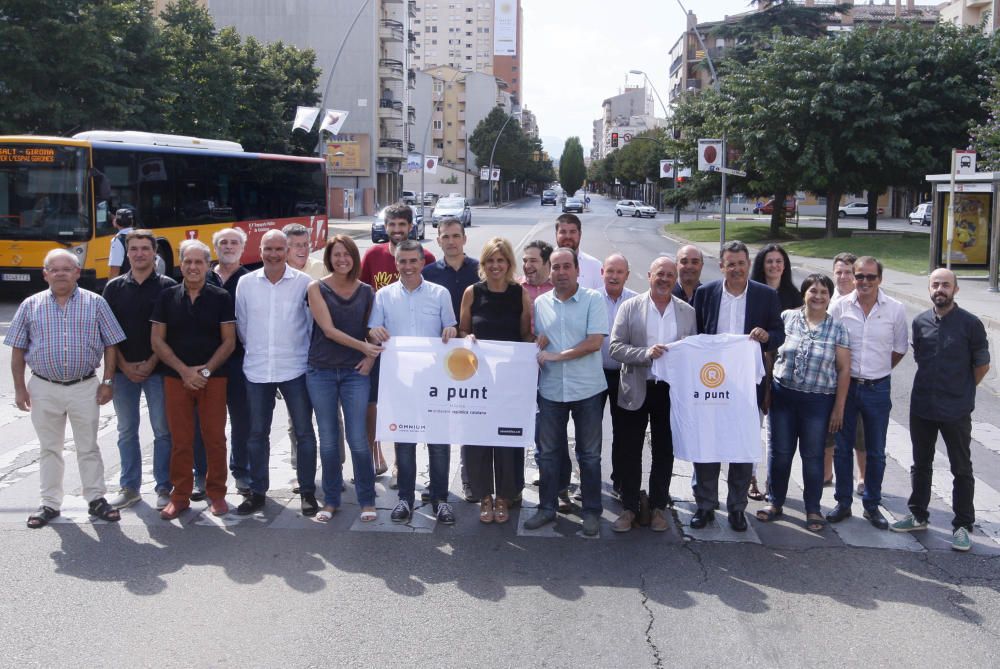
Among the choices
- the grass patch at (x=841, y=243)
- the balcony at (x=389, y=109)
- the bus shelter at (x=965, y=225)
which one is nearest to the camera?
the bus shelter at (x=965, y=225)

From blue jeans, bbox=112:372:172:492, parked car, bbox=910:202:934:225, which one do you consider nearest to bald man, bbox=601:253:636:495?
blue jeans, bbox=112:372:172:492

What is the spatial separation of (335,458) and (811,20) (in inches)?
2364

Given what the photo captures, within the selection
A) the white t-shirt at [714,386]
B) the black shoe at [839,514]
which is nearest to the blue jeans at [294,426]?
the white t-shirt at [714,386]

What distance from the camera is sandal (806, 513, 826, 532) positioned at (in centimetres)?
662

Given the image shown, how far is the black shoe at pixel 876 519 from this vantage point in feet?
21.8

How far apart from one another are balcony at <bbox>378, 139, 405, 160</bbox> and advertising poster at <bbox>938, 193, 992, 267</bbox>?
57555mm

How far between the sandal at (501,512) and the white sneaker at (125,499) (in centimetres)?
260

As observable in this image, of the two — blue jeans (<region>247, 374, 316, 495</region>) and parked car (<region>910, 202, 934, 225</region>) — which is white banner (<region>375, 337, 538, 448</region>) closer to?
blue jeans (<region>247, 374, 316, 495</region>)

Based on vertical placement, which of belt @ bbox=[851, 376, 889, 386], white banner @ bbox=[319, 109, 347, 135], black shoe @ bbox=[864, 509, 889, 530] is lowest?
black shoe @ bbox=[864, 509, 889, 530]

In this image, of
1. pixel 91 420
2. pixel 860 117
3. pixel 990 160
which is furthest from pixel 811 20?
pixel 91 420

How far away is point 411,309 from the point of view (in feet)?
22.3

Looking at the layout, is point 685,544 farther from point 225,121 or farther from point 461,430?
point 225,121

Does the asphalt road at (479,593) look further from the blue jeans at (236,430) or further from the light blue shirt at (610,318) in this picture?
the light blue shirt at (610,318)

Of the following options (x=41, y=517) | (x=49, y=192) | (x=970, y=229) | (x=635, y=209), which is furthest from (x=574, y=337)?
(x=635, y=209)
